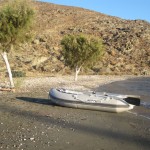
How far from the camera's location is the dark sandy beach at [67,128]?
14.2m

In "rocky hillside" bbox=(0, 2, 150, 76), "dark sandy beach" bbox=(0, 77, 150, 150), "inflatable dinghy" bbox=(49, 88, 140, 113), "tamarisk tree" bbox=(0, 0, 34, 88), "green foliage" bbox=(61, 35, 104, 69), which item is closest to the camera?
"dark sandy beach" bbox=(0, 77, 150, 150)

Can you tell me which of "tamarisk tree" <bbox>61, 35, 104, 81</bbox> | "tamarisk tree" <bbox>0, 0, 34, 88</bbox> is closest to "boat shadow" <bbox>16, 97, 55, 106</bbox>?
"tamarisk tree" <bbox>0, 0, 34, 88</bbox>

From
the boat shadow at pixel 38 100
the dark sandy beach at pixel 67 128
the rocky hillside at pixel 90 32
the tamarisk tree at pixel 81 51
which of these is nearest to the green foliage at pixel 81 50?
the tamarisk tree at pixel 81 51

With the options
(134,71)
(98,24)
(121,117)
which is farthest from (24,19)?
(98,24)

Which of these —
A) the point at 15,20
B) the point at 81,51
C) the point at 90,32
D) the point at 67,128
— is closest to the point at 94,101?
the point at 67,128

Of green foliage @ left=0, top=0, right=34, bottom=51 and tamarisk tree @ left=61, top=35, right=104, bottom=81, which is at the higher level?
green foliage @ left=0, top=0, right=34, bottom=51

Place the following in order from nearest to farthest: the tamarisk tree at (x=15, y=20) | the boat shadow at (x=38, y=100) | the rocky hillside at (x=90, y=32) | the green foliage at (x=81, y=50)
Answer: the boat shadow at (x=38, y=100), the tamarisk tree at (x=15, y=20), the green foliage at (x=81, y=50), the rocky hillside at (x=90, y=32)

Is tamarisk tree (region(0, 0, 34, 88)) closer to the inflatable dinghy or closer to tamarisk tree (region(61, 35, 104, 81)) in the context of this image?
the inflatable dinghy

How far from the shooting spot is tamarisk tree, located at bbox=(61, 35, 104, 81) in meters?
50.1

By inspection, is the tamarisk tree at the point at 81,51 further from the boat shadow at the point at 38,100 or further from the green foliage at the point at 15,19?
the boat shadow at the point at 38,100

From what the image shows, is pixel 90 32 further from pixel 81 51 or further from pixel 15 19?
pixel 15 19

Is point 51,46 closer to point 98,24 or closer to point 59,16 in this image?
point 98,24

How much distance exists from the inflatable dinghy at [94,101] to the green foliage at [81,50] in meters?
26.0

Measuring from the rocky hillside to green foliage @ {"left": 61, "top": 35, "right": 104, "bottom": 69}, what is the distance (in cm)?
1292
